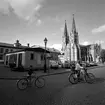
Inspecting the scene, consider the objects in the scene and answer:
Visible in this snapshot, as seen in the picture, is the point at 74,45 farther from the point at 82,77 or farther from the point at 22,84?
the point at 22,84

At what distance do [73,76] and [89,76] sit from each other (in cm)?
162

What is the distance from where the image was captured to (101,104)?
3867mm

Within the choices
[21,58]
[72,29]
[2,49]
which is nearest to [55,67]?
[21,58]

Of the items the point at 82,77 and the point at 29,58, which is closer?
the point at 82,77

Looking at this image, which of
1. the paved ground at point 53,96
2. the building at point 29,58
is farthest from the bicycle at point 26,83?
the building at point 29,58

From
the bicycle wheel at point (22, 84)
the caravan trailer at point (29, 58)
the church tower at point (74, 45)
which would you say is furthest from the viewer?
the church tower at point (74, 45)

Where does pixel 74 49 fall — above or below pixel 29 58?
above

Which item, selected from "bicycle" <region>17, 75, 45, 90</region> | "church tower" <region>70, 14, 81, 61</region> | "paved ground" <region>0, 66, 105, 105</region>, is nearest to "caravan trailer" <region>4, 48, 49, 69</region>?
"bicycle" <region>17, 75, 45, 90</region>

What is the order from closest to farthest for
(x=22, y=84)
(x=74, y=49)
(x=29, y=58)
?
(x=22, y=84)
(x=29, y=58)
(x=74, y=49)

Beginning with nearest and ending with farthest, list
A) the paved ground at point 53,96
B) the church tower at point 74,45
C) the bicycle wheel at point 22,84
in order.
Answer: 1. the paved ground at point 53,96
2. the bicycle wheel at point 22,84
3. the church tower at point 74,45

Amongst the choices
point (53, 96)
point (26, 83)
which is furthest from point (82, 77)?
point (26, 83)

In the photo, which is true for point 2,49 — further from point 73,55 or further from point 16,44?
point 73,55

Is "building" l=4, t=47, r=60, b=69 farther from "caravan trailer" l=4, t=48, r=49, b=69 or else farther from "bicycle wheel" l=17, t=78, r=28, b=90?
"bicycle wheel" l=17, t=78, r=28, b=90

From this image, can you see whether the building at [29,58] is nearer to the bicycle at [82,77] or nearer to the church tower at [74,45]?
the bicycle at [82,77]
